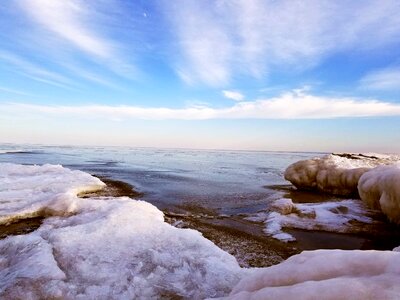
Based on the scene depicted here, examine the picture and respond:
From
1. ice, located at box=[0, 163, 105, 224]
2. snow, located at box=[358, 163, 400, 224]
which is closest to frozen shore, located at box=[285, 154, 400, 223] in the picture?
snow, located at box=[358, 163, 400, 224]

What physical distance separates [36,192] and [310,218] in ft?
26.9

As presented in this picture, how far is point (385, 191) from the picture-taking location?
7.23m

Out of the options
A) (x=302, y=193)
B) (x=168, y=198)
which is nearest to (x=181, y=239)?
(x=168, y=198)

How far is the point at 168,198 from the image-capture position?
1043 cm

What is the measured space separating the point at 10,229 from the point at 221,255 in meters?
4.58

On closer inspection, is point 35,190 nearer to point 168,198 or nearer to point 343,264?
point 168,198

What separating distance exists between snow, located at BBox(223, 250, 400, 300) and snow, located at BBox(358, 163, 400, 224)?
17.6ft

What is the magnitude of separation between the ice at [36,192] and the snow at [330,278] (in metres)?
5.86

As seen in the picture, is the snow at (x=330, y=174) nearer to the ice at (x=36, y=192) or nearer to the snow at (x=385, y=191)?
the snow at (x=385, y=191)

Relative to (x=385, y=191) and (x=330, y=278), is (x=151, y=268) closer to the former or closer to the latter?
(x=330, y=278)

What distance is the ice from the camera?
724 centimetres

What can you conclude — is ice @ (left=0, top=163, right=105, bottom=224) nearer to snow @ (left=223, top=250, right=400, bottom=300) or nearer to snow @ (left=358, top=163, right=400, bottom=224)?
snow @ (left=223, top=250, right=400, bottom=300)

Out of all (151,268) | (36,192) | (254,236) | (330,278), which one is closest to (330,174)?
(254,236)

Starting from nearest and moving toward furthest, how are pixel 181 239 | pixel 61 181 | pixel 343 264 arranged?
1. pixel 343 264
2. pixel 181 239
3. pixel 61 181
